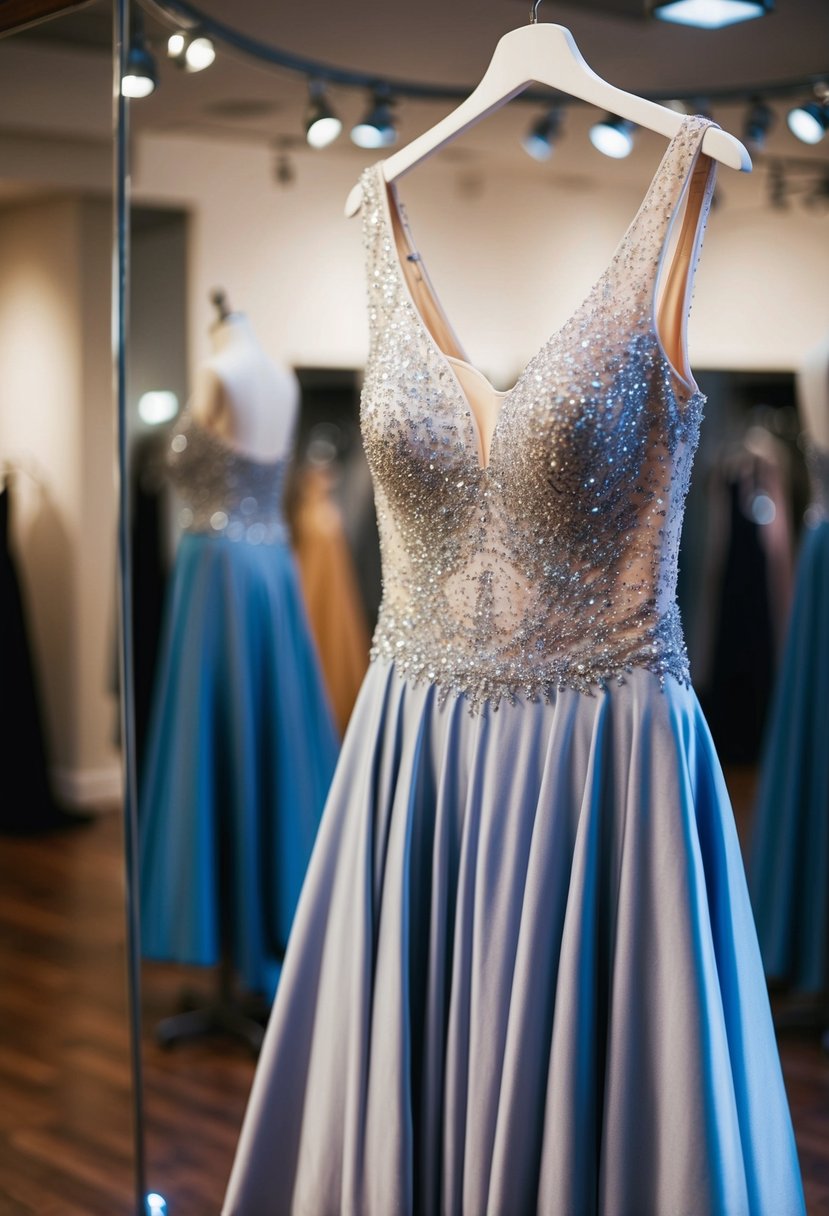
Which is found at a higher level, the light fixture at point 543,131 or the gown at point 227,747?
the light fixture at point 543,131

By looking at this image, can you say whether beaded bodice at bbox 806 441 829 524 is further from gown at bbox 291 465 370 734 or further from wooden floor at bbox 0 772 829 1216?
gown at bbox 291 465 370 734


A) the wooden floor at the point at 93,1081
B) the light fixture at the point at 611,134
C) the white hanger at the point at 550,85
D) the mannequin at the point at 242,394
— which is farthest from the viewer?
the mannequin at the point at 242,394

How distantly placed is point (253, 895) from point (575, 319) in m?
1.83

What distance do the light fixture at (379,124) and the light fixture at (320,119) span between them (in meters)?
0.07

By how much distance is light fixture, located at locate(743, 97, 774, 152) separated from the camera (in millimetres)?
2480

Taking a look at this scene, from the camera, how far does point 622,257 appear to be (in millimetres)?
1350

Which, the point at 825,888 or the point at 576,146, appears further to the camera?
the point at 576,146

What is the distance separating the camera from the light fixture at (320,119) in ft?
7.77

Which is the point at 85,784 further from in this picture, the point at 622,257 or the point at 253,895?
the point at 622,257

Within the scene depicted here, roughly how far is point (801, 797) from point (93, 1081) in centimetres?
168

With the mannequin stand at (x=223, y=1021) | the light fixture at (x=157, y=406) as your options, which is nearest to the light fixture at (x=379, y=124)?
the mannequin stand at (x=223, y=1021)

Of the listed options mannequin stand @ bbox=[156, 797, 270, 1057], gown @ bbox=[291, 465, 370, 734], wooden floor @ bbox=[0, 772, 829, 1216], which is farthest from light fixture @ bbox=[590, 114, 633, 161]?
gown @ bbox=[291, 465, 370, 734]

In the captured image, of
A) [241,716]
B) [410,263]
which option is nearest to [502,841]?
[410,263]

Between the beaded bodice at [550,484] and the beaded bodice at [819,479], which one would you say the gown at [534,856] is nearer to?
the beaded bodice at [550,484]
